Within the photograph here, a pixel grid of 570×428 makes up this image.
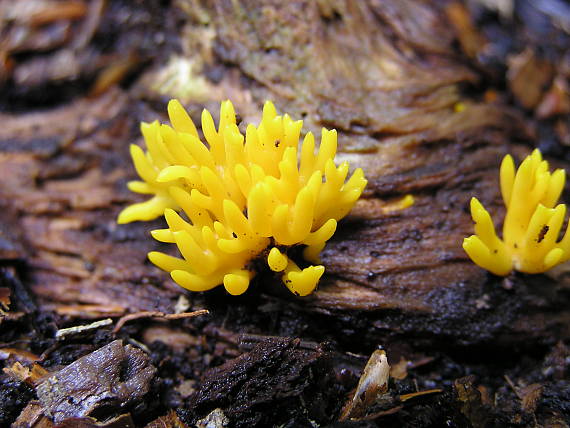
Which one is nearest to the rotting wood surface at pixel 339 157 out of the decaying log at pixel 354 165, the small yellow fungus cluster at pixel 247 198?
the decaying log at pixel 354 165

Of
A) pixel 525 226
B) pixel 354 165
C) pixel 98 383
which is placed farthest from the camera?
pixel 354 165

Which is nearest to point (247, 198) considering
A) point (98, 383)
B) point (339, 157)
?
point (339, 157)

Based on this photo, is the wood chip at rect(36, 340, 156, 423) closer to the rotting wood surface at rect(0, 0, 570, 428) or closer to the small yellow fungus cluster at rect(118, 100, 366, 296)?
the rotting wood surface at rect(0, 0, 570, 428)

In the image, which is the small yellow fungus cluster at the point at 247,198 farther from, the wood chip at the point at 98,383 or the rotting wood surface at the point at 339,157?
the wood chip at the point at 98,383

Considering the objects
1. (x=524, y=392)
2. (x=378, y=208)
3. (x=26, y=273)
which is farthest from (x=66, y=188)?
(x=524, y=392)

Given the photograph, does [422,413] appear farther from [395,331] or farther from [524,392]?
[524,392]

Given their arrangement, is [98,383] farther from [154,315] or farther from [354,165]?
[354,165]
